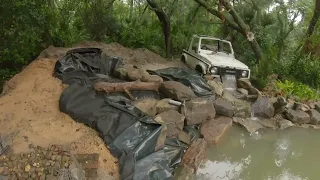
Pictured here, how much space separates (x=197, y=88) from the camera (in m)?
6.98

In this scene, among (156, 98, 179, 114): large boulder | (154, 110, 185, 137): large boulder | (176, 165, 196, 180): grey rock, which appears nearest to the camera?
(176, 165, 196, 180): grey rock

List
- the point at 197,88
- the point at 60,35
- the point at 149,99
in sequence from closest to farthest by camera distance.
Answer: the point at 149,99 < the point at 197,88 < the point at 60,35

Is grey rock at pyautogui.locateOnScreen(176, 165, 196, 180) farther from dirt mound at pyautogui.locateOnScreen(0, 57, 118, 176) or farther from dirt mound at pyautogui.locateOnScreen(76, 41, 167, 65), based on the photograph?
dirt mound at pyautogui.locateOnScreen(76, 41, 167, 65)

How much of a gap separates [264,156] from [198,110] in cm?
174

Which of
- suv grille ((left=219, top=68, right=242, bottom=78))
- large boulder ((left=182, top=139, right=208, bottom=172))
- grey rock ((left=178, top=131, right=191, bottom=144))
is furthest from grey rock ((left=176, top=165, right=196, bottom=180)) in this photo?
suv grille ((left=219, top=68, right=242, bottom=78))

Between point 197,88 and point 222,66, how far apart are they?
1.29 m

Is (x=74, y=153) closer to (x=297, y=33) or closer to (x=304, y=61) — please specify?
(x=304, y=61)

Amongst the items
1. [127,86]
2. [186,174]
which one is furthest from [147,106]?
[186,174]

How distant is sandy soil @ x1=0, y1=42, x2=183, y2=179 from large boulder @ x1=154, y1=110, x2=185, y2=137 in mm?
1583

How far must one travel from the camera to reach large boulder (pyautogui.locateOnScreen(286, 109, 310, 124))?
23.7 feet

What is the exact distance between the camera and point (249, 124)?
22.4 feet

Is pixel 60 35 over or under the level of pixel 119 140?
over

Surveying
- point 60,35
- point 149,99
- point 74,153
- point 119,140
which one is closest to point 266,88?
point 149,99

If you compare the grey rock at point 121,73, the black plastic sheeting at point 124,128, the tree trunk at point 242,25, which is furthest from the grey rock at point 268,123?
the tree trunk at point 242,25
